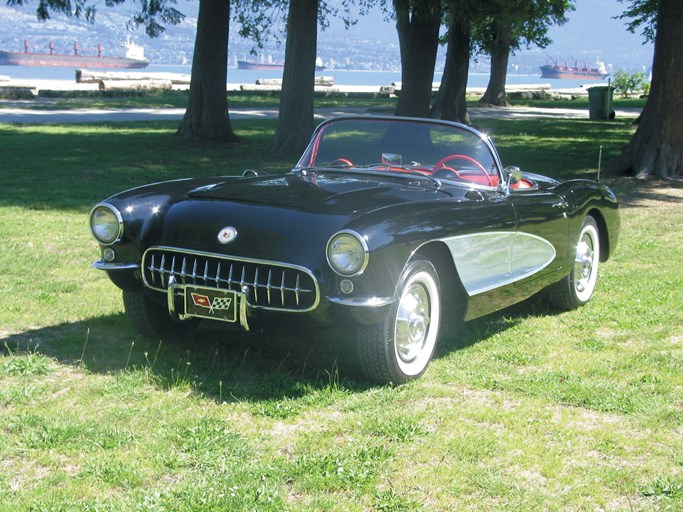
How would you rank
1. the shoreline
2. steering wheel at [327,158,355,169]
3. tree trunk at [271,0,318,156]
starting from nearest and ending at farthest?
steering wheel at [327,158,355,169] → tree trunk at [271,0,318,156] → the shoreline

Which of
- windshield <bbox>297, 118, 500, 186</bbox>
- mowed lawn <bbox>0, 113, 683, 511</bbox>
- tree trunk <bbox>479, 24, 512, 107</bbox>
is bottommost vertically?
mowed lawn <bbox>0, 113, 683, 511</bbox>

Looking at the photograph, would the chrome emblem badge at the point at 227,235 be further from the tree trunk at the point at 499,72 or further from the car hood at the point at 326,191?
the tree trunk at the point at 499,72

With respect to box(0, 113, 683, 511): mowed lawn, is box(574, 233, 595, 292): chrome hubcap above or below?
above

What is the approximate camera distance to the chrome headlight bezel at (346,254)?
4898mm

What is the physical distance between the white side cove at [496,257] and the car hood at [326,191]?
0.35 meters

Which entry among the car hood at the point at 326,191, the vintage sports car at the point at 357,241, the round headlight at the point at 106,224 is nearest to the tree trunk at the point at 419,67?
the vintage sports car at the point at 357,241

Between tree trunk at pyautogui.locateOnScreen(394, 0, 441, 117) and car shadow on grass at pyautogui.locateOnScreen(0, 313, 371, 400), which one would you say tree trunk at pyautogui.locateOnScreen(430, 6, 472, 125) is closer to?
tree trunk at pyautogui.locateOnScreen(394, 0, 441, 117)

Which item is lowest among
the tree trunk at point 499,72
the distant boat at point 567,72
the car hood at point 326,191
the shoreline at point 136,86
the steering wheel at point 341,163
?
the car hood at point 326,191

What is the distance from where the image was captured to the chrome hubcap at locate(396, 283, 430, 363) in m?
5.27

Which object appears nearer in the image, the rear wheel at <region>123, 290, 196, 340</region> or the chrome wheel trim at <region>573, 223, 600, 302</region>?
the rear wheel at <region>123, 290, 196, 340</region>

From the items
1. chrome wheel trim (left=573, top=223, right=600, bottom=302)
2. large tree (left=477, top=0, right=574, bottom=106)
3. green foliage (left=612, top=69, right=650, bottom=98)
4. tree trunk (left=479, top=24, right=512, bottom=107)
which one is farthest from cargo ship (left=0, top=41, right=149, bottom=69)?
chrome wheel trim (left=573, top=223, right=600, bottom=302)

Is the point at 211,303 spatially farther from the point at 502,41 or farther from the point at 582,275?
the point at 502,41

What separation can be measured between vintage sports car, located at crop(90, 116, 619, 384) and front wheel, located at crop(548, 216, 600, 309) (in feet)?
0.78

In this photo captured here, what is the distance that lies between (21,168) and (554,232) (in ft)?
33.4
